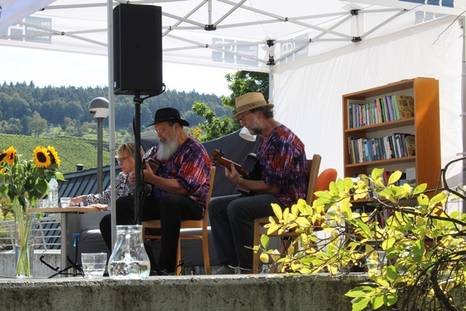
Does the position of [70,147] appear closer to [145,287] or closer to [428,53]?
[428,53]

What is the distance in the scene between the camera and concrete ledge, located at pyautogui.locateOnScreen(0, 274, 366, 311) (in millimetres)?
2143

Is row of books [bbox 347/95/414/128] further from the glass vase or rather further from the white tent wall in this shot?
the glass vase

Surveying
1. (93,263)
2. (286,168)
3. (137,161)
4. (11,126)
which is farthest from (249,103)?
(11,126)

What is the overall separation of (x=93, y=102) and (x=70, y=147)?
21468mm

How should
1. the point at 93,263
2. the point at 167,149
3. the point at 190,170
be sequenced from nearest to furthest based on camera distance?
the point at 93,263 → the point at 190,170 → the point at 167,149

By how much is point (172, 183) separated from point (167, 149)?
31 cm

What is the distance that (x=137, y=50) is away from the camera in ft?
15.2

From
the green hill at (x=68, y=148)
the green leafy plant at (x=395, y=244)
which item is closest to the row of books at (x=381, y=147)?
the green leafy plant at (x=395, y=244)

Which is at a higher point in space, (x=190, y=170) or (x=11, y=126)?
(x=11, y=126)

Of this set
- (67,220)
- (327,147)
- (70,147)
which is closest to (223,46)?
(327,147)

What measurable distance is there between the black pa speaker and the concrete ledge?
2.38 metres

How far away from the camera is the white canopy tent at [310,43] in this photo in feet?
24.6

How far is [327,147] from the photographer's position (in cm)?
899

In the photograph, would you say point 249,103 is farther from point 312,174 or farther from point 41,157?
point 41,157
